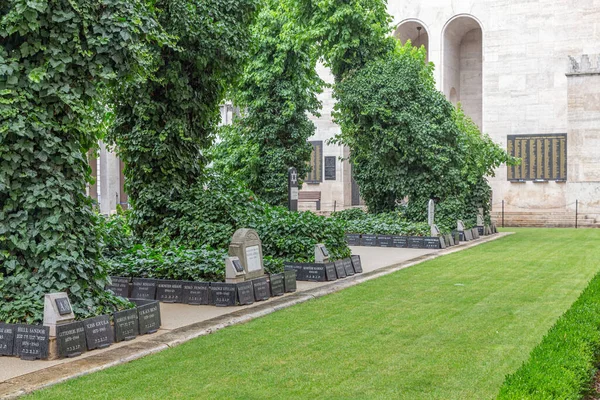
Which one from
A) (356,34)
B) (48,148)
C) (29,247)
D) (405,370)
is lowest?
(405,370)

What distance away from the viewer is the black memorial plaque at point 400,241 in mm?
21406

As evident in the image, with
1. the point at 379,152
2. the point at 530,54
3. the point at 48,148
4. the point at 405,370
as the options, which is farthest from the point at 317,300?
the point at 530,54

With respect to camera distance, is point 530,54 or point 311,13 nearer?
point 311,13

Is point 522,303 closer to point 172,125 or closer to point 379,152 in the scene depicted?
point 172,125

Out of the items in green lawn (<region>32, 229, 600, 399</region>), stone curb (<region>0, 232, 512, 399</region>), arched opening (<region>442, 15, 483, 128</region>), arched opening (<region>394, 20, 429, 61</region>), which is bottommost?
green lawn (<region>32, 229, 600, 399</region>)

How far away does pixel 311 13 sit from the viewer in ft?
82.6

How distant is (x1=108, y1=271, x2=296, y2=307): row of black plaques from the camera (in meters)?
11.1

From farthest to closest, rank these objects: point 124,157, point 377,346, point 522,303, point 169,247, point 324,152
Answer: point 324,152, point 124,157, point 169,247, point 522,303, point 377,346

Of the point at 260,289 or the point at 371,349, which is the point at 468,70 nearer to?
the point at 260,289

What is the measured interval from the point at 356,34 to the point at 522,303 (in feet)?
50.3

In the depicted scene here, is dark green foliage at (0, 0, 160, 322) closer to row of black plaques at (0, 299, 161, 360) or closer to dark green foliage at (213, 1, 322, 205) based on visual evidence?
row of black plaques at (0, 299, 161, 360)

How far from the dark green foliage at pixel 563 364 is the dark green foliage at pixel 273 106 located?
17.9 m

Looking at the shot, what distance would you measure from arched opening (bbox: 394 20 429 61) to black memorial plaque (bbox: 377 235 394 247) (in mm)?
18604

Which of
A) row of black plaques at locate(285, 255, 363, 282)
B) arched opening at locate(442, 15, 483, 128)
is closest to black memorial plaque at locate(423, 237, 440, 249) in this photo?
row of black plaques at locate(285, 255, 363, 282)
